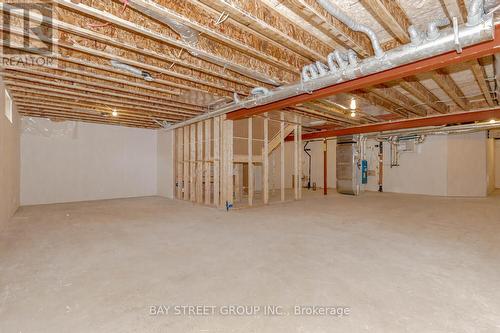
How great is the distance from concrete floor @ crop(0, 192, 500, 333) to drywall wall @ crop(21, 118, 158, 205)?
Answer: 281 cm

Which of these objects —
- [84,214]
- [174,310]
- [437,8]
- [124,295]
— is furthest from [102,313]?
[84,214]

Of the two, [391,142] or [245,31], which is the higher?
[245,31]

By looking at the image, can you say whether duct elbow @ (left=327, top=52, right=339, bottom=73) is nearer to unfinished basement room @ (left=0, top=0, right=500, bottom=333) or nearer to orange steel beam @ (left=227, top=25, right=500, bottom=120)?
unfinished basement room @ (left=0, top=0, right=500, bottom=333)

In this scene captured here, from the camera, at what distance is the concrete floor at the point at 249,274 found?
5.52 ft

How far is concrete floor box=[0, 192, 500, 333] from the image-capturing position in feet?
5.52

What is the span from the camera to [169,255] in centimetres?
286

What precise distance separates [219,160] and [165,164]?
302cm

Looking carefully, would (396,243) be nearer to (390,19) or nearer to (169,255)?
(390,19)

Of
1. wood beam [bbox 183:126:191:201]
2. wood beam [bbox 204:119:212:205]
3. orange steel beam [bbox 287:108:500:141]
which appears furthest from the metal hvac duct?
orange steel beam [bbox 287:108:500:141]

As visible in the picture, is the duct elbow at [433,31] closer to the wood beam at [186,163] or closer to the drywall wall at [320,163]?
the wood beam at [186,163]

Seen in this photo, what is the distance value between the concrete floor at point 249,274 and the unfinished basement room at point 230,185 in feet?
0.06

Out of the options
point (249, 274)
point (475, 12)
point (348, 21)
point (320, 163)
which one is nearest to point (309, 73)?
point (348, 21)

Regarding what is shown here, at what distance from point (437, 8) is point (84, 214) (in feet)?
21.4

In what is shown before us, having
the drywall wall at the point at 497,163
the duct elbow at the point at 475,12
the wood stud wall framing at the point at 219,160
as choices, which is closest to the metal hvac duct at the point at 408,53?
the duct elbow at the point at 475,12
